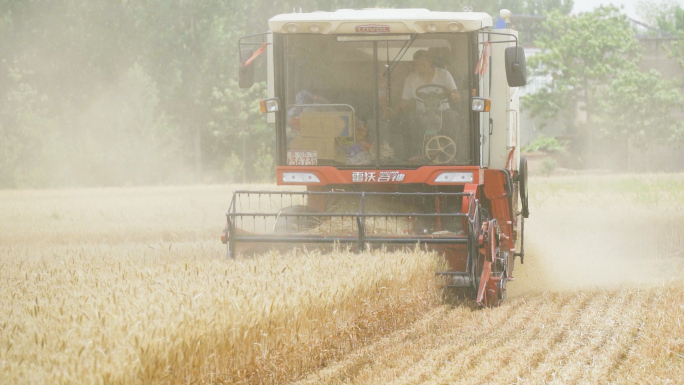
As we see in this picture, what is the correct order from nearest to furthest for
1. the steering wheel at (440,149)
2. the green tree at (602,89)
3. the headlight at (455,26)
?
the headlight at (455,26) → the steering wheel at (440,149) → the green tree at (602,89)

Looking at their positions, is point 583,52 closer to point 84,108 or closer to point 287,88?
point 84,108

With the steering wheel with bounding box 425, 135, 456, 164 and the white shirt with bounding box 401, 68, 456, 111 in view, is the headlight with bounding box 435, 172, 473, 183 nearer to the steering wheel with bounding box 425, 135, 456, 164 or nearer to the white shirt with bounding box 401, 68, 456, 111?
the steering wheel with bounding box 425, 135, 456, 164

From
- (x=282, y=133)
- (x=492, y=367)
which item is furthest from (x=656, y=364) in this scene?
(x=282, y=133)

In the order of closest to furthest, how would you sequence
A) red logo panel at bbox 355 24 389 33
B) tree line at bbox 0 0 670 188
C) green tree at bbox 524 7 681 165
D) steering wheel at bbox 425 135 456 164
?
red logo panel at bbox 355 24 389 33, steering wheel at bbox 425 135 456 164, tree line at bbox 0 0 670 188, green tree at bbox 524 7 681 165

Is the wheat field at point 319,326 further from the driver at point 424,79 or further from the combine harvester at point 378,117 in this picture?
the driver at point 424,79

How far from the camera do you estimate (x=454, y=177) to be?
29.1ft

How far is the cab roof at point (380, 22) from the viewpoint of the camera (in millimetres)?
8734

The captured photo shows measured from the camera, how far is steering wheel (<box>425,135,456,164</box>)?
8.95 m

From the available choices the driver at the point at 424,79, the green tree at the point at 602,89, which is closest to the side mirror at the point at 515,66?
the driver at the point at 424,79

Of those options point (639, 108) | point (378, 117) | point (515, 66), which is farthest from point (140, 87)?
point (515, 66)

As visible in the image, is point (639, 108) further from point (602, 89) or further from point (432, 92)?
point (432, 92)

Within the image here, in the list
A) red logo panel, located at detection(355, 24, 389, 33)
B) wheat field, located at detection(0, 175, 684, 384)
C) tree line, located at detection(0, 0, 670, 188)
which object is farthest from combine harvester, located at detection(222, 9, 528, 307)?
tree line, located at detection(0, 0, 670, 188)

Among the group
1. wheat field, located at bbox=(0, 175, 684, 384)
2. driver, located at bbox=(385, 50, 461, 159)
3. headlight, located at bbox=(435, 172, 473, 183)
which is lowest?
wheat field, located at bbox=(0, 175, 684, 384)

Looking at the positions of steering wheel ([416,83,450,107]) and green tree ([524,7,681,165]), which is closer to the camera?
steering wheel ([416,83,450,107])
